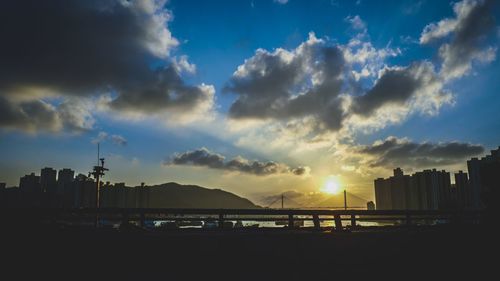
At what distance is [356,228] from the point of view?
14.0 metres

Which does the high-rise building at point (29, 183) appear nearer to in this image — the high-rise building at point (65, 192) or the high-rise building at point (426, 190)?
the high-rise building at point (65, 192)

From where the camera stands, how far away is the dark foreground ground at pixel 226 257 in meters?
8.22

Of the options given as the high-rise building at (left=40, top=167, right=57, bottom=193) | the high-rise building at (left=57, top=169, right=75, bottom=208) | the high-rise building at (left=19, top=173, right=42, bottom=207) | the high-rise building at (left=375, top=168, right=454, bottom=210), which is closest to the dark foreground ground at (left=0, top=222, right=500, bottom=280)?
the high-rise building at (left=375, top=168, right=454, bottom=210)

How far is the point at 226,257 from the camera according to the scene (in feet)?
29.6

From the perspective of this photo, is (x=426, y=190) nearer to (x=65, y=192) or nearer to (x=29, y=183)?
(x=65, y=192)

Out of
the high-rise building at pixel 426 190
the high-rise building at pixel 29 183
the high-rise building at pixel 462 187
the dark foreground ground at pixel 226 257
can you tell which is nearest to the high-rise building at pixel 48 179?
the high-rise building at pixel 29 183

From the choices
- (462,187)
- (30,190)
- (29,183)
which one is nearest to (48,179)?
(29,183)

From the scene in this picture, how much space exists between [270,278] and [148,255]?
9.95ft

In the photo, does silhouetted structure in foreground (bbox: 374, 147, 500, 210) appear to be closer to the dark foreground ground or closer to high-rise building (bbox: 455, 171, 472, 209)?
high-rise building (bbox: 455, 171, 472, 209)

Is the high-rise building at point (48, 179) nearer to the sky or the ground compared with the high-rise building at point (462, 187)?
nearer to the sky

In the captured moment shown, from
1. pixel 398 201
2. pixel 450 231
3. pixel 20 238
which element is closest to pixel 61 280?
pixel 20 238

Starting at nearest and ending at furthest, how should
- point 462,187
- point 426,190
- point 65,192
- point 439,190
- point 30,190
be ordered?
1. point 462,187
2. point 439,190
3. point 426,190
4. point 30,190
5. point 65,192

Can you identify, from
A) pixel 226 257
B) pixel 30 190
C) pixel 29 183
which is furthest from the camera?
pixel 29 183

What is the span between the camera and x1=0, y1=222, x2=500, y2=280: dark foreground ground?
8.22 meters
